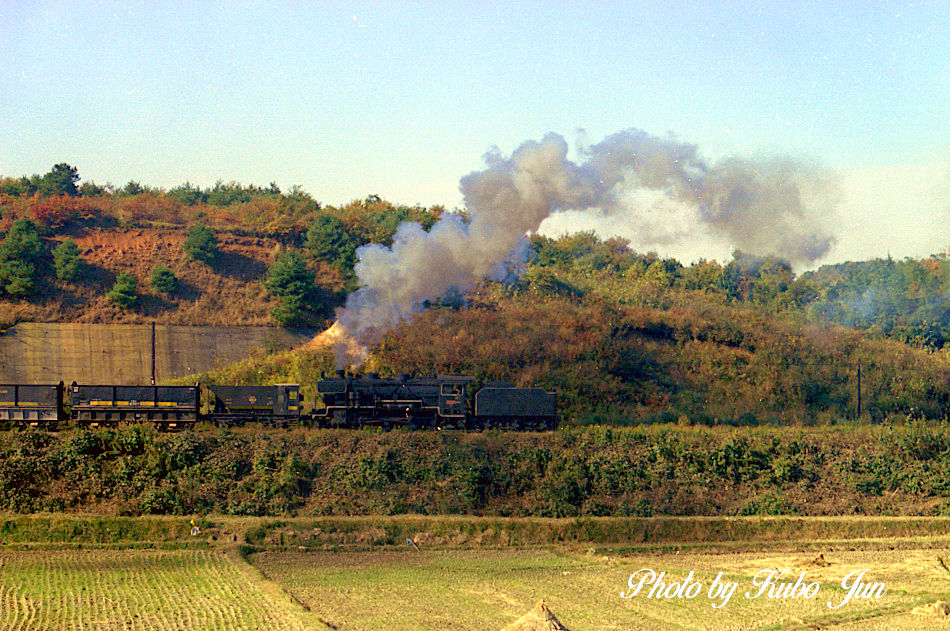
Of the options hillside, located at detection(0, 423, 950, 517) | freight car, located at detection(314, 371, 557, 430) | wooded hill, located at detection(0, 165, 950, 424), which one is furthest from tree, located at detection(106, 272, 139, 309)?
freight car, located at detection(314, 371, 557, 430)

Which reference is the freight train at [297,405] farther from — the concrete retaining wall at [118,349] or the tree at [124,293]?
the tree at [124,293]

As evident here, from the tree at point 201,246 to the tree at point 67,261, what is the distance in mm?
9123

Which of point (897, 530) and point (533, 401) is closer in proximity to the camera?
point (897, 530)

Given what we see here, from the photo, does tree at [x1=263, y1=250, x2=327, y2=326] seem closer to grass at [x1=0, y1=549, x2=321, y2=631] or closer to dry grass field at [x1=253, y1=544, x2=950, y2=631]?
grass at [x1=0, y1=549, x2=321, y2=631]

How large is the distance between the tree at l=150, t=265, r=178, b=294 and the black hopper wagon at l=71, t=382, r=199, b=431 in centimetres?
3002

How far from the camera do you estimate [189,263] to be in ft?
252

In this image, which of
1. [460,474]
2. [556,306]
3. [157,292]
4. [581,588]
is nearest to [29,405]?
[460,474]

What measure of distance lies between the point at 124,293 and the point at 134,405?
2973cm

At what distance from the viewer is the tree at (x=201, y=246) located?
7650 centimetres

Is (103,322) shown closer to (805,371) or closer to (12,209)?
(12,209)

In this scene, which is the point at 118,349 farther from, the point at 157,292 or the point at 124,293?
the point at 157,292

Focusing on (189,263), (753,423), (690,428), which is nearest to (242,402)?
(690,428)

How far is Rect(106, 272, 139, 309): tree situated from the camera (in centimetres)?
6938

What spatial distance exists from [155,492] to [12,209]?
57900mm
